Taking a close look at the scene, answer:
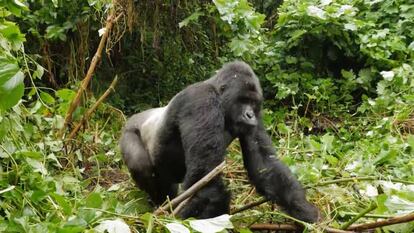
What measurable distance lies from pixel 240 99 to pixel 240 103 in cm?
2

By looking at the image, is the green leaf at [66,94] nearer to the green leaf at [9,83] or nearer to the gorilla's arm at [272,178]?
the gorilla's arm at [272,178]

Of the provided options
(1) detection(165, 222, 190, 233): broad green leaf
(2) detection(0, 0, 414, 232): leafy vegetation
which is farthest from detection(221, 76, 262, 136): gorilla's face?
(1) detection(165, 222, 190, 233): broad green leaf

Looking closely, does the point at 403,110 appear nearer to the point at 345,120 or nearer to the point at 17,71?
the point at 345,120

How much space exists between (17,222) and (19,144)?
681mm

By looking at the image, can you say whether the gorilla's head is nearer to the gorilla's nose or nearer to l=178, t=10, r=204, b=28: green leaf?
the gorilla's nose

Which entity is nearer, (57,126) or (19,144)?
(19,144)

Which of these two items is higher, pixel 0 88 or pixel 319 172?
pixel 0 88

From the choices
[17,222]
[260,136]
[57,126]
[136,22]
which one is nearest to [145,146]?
[57,126]

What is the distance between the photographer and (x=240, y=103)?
2977mm

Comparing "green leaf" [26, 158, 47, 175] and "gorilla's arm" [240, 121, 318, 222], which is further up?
"green leaf" [26, 158, 47, 175]

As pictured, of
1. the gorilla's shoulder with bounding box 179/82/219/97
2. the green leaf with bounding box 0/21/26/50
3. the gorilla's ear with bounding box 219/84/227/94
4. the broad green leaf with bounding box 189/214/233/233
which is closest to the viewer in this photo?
the broad green leaf with bounding box 189/214/233/233

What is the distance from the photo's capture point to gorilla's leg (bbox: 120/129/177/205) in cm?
333

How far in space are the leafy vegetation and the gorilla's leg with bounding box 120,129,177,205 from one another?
10 centimetres

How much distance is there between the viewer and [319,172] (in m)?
2.94
